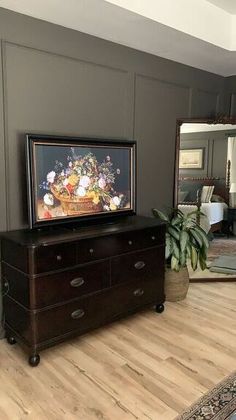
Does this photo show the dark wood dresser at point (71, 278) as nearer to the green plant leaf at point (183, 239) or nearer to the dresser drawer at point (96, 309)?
the dresser drawer at point (96, 309)

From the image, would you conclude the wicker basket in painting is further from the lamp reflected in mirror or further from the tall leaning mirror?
the lamp reflected in mirror

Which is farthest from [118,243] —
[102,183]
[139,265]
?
A: [102,183]

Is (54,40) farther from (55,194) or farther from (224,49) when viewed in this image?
(224,49)

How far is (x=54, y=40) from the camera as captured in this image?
2.64 meters

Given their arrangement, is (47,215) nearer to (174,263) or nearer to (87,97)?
(87,97)

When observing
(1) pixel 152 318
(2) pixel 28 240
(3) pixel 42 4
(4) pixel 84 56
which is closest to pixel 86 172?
(2) pixel 28 240

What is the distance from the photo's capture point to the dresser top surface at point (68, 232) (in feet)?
7.40

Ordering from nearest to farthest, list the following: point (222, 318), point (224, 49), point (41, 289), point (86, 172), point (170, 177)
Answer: point (41, 289)
point (86, 172)
point (222, 318)
point (224, 49)
point (170, 177)

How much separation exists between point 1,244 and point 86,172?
889 mm

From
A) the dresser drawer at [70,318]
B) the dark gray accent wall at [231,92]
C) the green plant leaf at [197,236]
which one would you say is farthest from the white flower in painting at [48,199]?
the dark gray accent wall at [231,92]

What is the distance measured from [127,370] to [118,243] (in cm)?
92

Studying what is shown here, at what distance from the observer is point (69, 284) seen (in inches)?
93.5

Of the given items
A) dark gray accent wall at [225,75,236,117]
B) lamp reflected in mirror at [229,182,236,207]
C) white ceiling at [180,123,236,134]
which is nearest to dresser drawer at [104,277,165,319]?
lamp reflected in mirror at [229,182,236,207]

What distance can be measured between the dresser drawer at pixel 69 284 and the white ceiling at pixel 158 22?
1.88m
